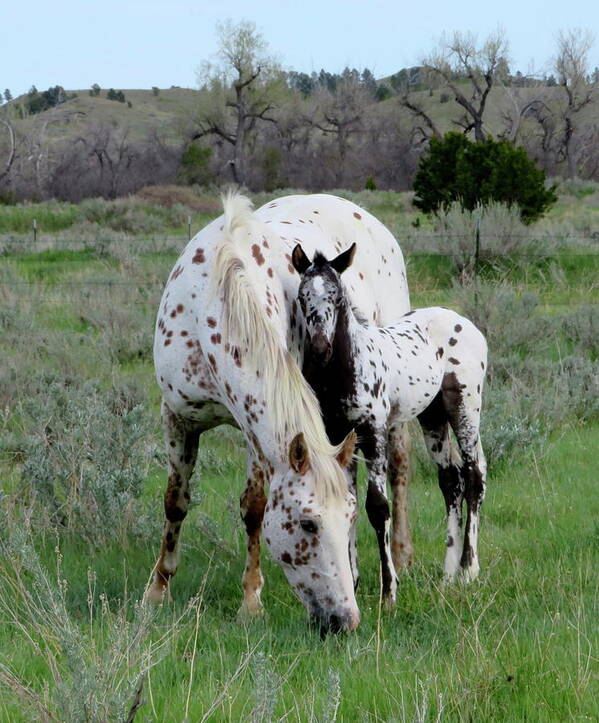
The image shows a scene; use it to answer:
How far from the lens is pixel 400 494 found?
20.2 ft

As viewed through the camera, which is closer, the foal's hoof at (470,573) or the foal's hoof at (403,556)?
the foal's hoof at (470,573)

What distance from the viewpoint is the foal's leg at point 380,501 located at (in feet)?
15.5

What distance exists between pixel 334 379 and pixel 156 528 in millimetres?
1907

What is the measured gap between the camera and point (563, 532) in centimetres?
566

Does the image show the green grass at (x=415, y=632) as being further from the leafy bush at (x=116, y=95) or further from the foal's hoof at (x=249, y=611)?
the leafy bush at (x=116, y=95)

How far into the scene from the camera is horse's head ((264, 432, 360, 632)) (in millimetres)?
3822

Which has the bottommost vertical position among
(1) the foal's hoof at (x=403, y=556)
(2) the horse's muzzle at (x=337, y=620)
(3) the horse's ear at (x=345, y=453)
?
(1) the foal's hoof at (x=403, y=556)

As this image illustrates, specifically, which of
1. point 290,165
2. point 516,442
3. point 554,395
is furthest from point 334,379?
point 290,165

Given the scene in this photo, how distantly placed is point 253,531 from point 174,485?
0.61 metres

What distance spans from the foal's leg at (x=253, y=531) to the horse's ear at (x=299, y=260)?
3.22 ft

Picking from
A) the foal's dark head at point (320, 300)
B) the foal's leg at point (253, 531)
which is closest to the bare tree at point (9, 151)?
the foal's leg at point (253, 531)

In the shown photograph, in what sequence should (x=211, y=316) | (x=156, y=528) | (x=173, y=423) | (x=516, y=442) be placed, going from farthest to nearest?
(x=516, y=442) < (x=156, y=528) < (x=173, y=423) < (x=211, y=316)

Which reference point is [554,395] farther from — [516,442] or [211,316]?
[211,316]

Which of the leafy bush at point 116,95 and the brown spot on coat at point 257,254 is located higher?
the leafy bush at point 116,95
